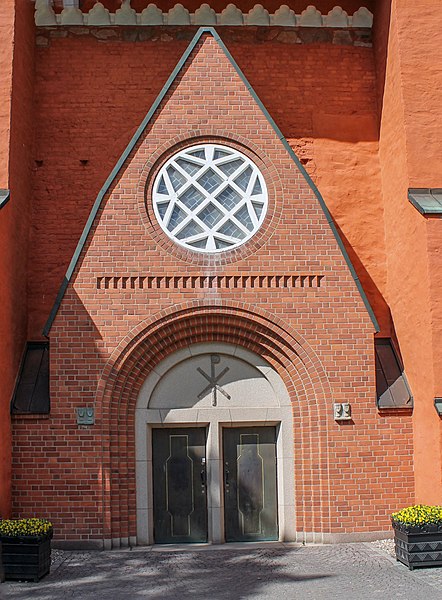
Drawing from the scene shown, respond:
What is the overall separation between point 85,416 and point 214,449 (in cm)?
188

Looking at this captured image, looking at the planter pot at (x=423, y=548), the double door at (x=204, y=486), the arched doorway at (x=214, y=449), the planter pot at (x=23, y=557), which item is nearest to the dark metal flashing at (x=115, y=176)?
the arched doorway at (x=214, y=449)

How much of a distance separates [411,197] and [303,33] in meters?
4.02

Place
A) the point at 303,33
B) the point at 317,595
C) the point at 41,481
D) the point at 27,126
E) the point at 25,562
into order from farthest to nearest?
the point at 303,33
the point at 27,126
the point at 41,481
the point at 25,562
the point at 317,595

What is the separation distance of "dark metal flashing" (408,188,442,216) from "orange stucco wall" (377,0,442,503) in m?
0.11

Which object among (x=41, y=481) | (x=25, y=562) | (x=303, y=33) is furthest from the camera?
(x=303, y=33)

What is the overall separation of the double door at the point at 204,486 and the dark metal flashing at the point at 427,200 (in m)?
3.85

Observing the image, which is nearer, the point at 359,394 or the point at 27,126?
the point at 359,394

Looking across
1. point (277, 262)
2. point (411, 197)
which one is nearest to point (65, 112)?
point (277, 262)

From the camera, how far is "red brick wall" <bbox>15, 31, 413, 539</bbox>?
11.0 meters

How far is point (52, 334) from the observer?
1111cm

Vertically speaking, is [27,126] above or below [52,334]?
above

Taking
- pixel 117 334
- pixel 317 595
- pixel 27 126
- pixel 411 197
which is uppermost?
pixel 27 126

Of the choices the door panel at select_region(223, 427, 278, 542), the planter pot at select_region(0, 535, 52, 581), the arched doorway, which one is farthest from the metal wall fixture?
the planter pot at select_region(0, 535, 52, 581)

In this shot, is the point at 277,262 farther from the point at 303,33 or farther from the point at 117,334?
the point at 303,33
